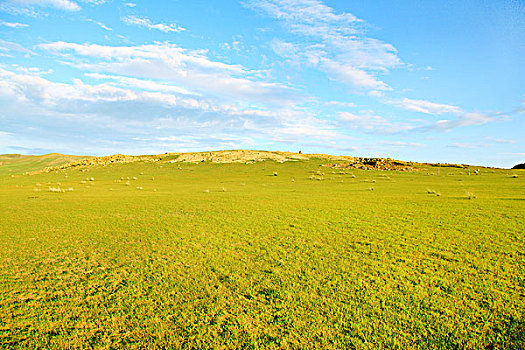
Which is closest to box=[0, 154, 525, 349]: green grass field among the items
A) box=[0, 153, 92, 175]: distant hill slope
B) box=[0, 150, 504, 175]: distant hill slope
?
box=[0, 150, 504, 175]: distant hill slope

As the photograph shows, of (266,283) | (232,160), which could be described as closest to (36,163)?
(232,160)

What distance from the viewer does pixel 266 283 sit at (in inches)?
195

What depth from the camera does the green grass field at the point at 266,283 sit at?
3584 millimetres

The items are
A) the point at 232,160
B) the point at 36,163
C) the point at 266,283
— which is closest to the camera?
the point at 266,283

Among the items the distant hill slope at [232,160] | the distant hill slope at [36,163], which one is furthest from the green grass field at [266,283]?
the distant hill slope at [36,163]

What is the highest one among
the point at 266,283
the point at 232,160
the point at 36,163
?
the point at 232,160

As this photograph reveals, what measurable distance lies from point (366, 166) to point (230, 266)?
38146mm

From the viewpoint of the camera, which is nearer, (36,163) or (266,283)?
(266,283)

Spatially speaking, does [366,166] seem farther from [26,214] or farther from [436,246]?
[26,214]

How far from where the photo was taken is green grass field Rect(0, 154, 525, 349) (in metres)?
3.58

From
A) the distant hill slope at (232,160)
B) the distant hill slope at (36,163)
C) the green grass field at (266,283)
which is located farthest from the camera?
the distant hill slope at (36,163)

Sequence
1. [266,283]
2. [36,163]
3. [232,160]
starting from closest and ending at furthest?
[266,283], [232,160], [36,163]

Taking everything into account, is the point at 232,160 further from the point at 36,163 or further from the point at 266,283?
the point at 36,163

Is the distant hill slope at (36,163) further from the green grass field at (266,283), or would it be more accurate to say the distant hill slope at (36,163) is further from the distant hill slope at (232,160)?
the green grass field at (266,283)
